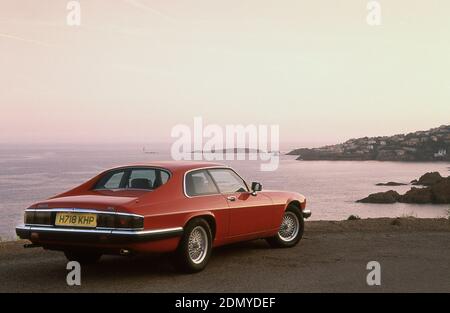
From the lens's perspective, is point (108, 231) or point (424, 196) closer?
point (108, 231)

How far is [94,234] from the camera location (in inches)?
289

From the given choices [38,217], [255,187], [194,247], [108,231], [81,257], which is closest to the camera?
[108,231]

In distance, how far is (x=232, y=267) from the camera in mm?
8625

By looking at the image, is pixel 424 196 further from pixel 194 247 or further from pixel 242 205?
pixel 194 247

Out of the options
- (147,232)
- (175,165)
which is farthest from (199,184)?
(147,232)

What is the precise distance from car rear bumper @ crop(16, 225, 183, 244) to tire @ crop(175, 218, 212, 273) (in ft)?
0.66

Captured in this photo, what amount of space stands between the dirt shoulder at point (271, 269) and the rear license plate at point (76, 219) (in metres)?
0.72

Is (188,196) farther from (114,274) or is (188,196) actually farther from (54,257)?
(54,257)

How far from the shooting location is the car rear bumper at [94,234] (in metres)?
7.27

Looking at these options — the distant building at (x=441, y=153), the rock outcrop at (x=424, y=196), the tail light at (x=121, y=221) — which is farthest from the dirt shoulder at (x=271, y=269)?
the distant building at (x=441, y=153)

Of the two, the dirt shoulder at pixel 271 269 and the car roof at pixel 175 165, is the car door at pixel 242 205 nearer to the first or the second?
the car roof at pixel 175 165

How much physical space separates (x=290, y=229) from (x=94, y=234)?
14.3ft
